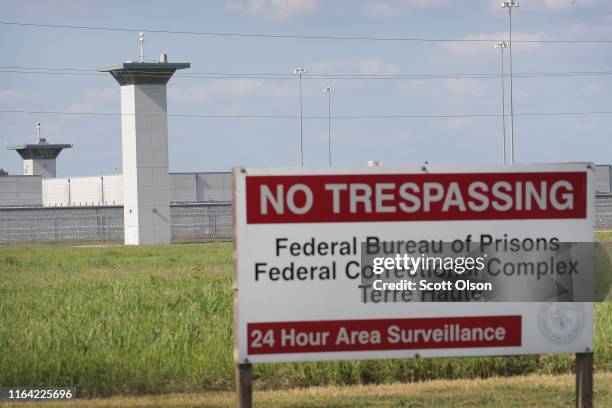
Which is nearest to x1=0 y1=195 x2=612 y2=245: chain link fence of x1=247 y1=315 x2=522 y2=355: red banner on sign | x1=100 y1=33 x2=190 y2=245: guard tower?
x1=100 y1=33 x2=190 y2=245: guard tower

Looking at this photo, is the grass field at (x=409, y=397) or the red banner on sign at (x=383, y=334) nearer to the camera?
the red banner on sign at (x=383, y=334)

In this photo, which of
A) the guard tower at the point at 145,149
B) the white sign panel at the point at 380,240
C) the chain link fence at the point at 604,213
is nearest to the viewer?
the white sign panel at the point at 380,240

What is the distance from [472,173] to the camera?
7.36 m

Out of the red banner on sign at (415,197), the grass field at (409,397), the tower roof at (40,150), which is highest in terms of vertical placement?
the tower roof at (40,150)

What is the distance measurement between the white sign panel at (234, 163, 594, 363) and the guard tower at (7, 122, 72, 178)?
11379 cm

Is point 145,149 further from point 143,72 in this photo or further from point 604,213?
point 604,213

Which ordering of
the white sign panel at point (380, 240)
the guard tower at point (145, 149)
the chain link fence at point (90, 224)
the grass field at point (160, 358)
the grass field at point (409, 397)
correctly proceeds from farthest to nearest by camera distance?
1. the chain link fence at point (90, 224)
2. the guard tower at point (145, 149)
3. the grass field at point (160, 358)
4. the grass field at point (409, 397)
5. the white sign panel at point (380, 240)

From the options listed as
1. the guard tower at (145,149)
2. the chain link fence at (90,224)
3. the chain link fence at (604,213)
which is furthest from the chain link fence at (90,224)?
the chain link fence at (604,213)

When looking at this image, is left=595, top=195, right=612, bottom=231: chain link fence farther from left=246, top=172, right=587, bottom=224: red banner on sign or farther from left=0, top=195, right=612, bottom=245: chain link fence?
left=246, top=172, right=587, bottom=224: red banner on sign

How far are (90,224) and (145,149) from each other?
1305 centimetres

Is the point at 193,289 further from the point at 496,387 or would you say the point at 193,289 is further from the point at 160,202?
the point at 160,202

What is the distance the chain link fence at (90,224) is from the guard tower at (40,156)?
3900 cm

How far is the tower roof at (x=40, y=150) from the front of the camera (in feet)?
385

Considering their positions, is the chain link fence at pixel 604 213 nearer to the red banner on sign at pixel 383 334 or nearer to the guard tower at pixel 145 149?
the guard tower at pixel 145 149
